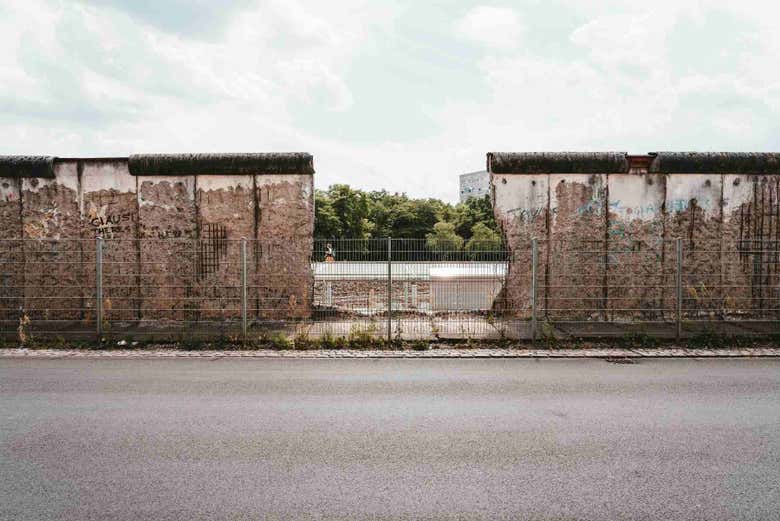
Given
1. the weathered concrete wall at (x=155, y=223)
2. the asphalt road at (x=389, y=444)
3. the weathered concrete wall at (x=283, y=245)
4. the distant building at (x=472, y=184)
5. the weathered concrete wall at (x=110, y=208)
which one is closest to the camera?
the asphalt road at (x=389, y=444)

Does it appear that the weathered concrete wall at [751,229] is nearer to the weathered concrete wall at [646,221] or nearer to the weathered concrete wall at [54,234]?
the weathered concrete wall at [646,221]

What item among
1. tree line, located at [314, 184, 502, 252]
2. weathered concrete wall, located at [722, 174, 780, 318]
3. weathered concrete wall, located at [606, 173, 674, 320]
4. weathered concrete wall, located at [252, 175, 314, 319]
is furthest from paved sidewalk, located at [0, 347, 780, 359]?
tree line, located at [314, 184, 502, 252]

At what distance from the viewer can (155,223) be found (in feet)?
42.8

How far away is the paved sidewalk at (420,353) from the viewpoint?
9.70 metres

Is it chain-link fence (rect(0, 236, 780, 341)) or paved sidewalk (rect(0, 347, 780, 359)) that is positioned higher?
chain-link fence (rect(0, 236, 780, 341))

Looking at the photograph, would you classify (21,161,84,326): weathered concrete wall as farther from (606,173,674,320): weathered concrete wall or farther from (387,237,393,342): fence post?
(606,173,674,320): weathered concrete wall

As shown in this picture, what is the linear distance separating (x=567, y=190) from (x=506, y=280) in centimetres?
270

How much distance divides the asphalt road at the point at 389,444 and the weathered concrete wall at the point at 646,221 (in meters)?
5.00

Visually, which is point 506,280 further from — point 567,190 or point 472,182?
point 472,182

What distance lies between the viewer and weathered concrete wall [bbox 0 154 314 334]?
12.9 meters

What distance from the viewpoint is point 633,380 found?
7.84 meters

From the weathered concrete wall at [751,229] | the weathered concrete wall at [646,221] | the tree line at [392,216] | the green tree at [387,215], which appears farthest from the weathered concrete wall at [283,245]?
the green tree at [387,215]

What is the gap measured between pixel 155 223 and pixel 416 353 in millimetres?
7211

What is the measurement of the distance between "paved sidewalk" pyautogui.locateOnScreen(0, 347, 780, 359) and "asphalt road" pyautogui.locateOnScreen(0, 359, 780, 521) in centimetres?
133
